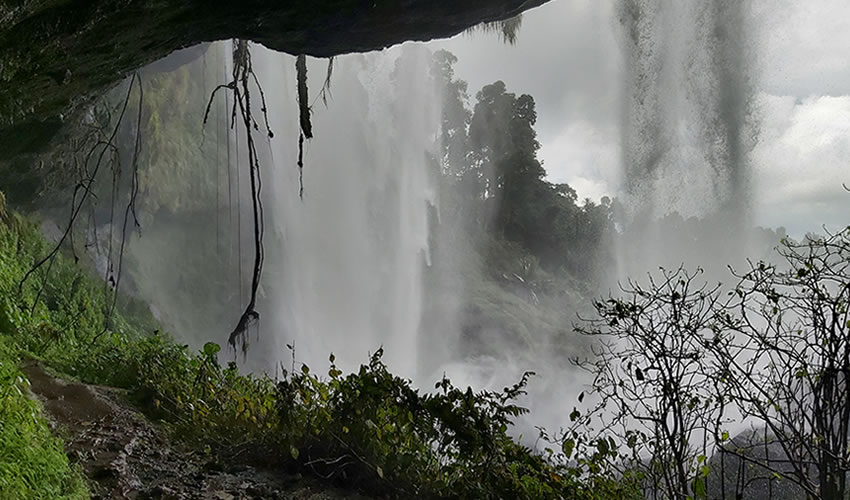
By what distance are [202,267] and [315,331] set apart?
6263 millimetres

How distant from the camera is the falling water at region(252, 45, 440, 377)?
23375mm

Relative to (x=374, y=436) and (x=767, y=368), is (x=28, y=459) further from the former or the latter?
(x=767, y=368)

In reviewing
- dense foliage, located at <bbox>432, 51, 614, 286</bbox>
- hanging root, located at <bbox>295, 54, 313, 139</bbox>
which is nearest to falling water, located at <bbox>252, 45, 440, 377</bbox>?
dense foliage, located at <bbox>432, 51, 614, 286</bbox>

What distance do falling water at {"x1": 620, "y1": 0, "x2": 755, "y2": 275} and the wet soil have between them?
3062 cm

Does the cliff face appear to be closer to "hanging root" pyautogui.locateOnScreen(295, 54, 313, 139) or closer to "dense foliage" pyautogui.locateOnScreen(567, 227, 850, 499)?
"hanging root" pyautogui.locateOnScreen(295, 54, 313, 139)

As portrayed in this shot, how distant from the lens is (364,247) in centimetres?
2886

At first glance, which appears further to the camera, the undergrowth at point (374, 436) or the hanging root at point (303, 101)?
the hanging root at point (303, 101)

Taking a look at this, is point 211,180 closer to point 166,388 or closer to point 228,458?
point 166,388

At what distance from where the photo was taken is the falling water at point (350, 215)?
2338 cm

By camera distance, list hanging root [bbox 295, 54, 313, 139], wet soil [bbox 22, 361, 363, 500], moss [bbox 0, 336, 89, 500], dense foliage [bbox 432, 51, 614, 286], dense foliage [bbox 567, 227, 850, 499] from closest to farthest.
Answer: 1. moss [bbox 0, 336, 89, 500]
2. dense foliage [bbox 567, 227, 850, 499]
3. wet soil [bbox 22, 361, 363, 500]
4. hanging root [bbox 295, 54, 313, 139]
5. dense foliage [bbox 432, 51, 614, 286]

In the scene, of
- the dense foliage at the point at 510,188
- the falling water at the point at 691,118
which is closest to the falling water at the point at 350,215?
the dense foliage at the point at 510,188

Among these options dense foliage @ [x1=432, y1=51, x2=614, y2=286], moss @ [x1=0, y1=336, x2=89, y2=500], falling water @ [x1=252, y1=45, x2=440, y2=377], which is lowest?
moss @ [x1=0, y1=336, x2=89, y2=500]

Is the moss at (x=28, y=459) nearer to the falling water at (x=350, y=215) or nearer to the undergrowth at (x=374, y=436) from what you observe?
the undergrowth at (x=374, y=436)

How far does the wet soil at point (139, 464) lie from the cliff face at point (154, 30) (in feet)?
6.90
